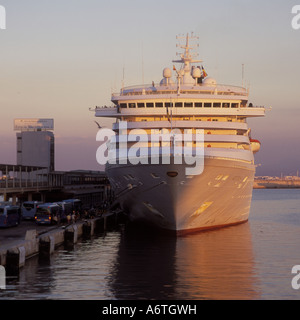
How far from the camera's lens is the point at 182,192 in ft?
144

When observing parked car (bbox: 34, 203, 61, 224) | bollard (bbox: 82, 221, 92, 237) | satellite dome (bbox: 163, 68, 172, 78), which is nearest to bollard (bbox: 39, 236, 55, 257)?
parked car (bbox: 34, 203, 61, 224)

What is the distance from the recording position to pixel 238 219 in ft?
187

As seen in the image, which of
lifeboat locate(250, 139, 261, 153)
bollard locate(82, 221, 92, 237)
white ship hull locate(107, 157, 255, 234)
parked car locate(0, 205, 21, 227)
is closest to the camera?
white ship hull locate(107, 157, 255, 234)

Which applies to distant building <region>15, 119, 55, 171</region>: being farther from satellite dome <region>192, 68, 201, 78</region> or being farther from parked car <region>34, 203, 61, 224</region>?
parked car <region>34, 203, 61, 224</region>

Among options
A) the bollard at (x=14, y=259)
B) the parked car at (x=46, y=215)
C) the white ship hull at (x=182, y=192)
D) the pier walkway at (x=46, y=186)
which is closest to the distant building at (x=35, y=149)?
the pier walkway at (x=46, y=186)

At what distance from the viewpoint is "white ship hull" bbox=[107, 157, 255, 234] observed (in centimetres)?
4394

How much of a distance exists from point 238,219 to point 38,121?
61546 millimetres

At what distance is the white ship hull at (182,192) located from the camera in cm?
4394

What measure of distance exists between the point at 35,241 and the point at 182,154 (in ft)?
38.8

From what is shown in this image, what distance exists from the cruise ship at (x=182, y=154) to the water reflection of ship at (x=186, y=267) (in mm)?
2039

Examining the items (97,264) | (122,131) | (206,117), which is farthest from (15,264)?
(206,117)

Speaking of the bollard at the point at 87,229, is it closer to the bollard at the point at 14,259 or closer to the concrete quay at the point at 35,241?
the concrete quay at the point at 35,241

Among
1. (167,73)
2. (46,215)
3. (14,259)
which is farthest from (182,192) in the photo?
(167,73)
